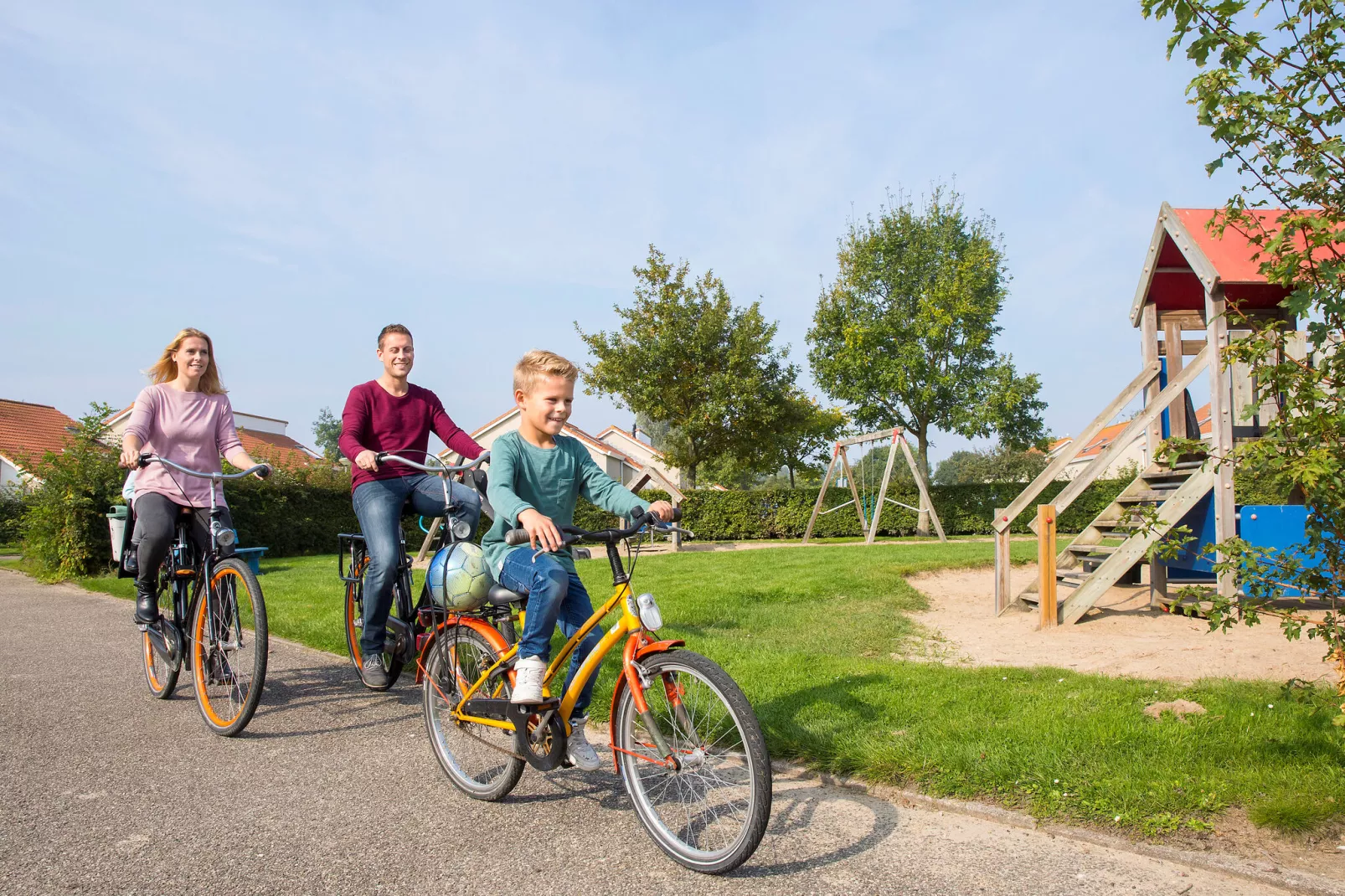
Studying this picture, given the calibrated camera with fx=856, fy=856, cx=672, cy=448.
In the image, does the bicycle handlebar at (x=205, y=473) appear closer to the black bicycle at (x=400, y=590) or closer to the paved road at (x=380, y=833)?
the black bicycle at (x=400, y=590)

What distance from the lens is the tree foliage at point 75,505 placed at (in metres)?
12.5

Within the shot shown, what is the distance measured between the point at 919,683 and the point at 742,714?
2.58m

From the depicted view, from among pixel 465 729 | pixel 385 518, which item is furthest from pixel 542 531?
pixel 385 518

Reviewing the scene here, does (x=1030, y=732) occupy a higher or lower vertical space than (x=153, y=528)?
lower

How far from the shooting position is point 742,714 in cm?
258

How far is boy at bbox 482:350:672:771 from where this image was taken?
317 cm

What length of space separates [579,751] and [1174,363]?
9145 mm

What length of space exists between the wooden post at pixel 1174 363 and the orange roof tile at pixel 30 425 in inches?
1394

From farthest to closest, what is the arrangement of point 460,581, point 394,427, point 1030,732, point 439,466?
1. point 394,427
2. point 439,466
3. point 1030,732
4. point 460,581

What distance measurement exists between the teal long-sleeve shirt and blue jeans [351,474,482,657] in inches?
39.4

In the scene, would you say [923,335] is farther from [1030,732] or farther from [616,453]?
[1030,732]

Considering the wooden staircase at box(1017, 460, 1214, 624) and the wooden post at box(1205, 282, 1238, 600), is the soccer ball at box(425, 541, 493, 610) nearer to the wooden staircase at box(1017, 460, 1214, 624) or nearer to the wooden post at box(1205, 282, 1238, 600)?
Result: the wooden staircase at box(1017, 460, 1214, 624)

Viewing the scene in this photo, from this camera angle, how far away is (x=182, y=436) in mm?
5012

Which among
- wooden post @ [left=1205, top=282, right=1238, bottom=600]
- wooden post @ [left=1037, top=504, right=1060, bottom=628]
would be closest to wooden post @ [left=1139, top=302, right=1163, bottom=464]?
wooden post @ [left=1205, top=282, right=1238, bottom=600]
